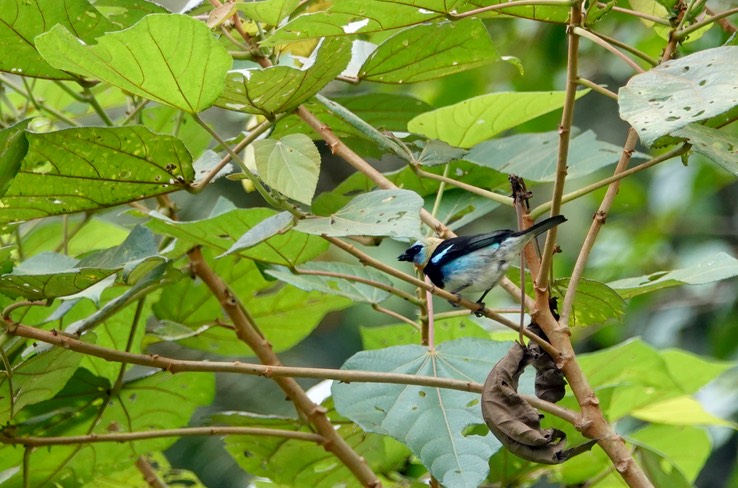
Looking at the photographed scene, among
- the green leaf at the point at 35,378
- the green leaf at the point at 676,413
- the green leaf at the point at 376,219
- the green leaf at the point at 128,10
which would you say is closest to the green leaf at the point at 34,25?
the green leaf at the point at 128,10

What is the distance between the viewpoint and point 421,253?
164 cm

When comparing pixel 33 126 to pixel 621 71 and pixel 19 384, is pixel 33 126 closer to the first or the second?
pixel 19 384

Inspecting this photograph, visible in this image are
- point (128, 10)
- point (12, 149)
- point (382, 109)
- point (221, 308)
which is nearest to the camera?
point (12, 149)

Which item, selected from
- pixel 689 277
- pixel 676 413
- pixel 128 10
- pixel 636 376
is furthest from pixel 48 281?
pixel 676 413

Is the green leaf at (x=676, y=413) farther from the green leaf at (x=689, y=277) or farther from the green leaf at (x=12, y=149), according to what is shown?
the green leaf at (x=12, y=149)

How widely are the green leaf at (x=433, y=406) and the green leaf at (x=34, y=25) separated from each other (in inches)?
25.2

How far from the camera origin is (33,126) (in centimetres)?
207

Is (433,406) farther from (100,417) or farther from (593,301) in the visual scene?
(100,417)

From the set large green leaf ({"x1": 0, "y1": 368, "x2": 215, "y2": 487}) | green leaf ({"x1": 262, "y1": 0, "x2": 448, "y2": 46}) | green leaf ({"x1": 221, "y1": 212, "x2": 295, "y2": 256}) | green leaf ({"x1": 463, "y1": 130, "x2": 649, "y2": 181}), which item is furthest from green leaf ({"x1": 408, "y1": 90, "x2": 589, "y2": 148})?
large green leaf ({"x1": 0, "y1": 368, "x2": 215, "y2": 487})

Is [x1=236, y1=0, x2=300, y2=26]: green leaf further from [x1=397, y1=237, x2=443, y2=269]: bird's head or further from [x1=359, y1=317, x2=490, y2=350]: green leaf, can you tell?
[x1=359, y1=317, x2=490, y2=350]: green leaf

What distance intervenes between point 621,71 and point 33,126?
3.74m

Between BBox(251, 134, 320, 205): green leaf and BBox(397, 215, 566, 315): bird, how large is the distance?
33cm

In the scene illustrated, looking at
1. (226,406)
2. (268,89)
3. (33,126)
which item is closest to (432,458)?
(268,89)

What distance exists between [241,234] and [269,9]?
0.33m
